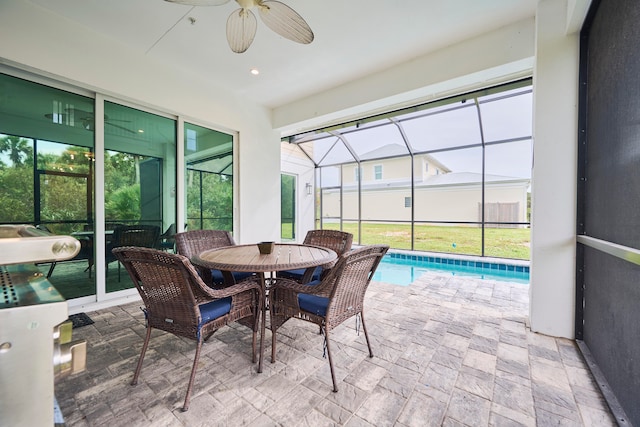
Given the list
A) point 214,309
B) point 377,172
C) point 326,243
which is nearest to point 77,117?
point 214,309

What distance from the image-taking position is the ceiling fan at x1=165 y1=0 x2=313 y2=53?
6.38 feet

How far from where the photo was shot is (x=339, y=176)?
7910 mm

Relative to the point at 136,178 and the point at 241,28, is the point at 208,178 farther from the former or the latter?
the point at 241,28

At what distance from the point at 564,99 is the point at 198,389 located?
3.65m

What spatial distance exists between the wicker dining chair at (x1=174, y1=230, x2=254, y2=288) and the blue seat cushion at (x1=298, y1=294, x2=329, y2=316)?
0.84 meters

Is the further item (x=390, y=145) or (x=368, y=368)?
(x=390, y=145)

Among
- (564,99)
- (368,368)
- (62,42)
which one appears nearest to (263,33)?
(62,42)

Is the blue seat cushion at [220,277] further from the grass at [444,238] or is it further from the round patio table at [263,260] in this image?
the grass at [444,238]

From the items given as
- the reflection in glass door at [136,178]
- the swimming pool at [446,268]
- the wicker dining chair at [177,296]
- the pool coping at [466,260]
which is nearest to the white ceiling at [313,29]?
the reflection in glass door at [136,178]

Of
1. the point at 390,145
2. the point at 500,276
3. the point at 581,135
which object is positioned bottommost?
the point at 500,276

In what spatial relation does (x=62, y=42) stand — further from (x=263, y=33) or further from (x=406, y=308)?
(x=406, y=308)

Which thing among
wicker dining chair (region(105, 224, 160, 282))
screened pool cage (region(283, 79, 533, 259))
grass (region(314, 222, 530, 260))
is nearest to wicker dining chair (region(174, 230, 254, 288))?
wicker dining chair (region(105, 224, 160, 282))

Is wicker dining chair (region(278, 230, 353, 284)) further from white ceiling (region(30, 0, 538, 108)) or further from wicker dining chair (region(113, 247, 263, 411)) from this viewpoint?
white ceiling (region(30, 0, 538, 108))

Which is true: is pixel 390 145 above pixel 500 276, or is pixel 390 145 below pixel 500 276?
above
